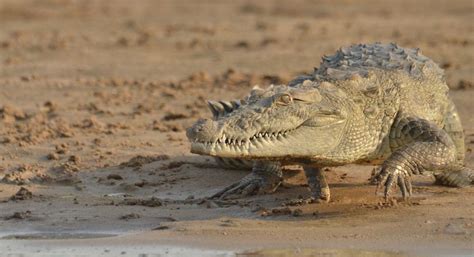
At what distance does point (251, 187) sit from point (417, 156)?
1315 millimetres

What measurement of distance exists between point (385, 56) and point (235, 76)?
4.68 meters

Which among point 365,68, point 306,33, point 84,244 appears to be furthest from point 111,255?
point 306,33

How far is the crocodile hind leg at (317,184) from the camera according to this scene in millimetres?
7508

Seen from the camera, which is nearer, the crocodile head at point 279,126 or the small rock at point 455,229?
the crocodile head at point 279,126

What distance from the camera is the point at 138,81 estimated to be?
12727 millimetres

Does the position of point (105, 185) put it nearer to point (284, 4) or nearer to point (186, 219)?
point (186, 219)

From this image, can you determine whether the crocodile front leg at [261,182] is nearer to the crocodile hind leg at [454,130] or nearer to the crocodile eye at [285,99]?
the crocodile eye at [285,99]

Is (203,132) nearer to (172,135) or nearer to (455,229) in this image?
(455,229)

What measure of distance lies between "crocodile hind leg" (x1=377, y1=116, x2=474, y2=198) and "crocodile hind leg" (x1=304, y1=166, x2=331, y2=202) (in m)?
0.50

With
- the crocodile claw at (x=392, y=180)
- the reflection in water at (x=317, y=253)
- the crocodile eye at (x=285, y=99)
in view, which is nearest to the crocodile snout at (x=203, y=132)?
the crocodile eye at (x=285, y=99)

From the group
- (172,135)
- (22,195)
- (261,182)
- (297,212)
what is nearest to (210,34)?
(172,135)

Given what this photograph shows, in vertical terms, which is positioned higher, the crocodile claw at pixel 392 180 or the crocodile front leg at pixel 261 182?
the crocodile claw at pixel 392 180

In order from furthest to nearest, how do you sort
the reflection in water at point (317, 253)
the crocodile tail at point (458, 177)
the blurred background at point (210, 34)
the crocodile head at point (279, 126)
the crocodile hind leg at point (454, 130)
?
the blurred background at point (210, 34) → the crocodile hind leg at point (454, 130) → the crocodile tail at point (458, 177) → the crocodile head at point (279, 126) → the reflection in water at point (317, 253)

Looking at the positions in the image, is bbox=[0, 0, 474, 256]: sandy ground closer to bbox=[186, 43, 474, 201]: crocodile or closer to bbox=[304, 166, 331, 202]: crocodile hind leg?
bbox=[304, 166, 331, 202]: crocodile hind leg
